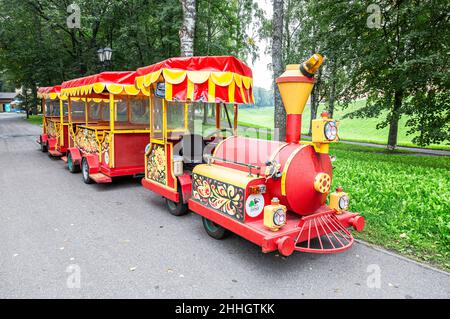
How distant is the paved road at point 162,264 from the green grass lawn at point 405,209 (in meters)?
0.36

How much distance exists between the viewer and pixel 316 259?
4.08 meters

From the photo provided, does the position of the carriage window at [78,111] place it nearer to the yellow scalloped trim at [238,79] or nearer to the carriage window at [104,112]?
the carriage window at [104,112]

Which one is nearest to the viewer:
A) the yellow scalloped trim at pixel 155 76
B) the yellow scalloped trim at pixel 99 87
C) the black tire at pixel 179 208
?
the yellow scalloped trim at pixel 155 76

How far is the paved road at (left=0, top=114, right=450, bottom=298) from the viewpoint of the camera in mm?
3322

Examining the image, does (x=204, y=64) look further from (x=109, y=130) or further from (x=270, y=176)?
(x=109, y=130)

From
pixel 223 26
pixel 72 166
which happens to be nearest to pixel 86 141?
pixel 72 166

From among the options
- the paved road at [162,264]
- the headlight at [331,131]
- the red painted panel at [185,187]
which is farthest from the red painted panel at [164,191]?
the headlight at [331,131]

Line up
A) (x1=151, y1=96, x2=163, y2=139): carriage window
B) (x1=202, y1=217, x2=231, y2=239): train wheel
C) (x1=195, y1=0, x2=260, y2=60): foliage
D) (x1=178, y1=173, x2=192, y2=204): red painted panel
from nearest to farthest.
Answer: (x1=202, y1=217, x2=231, y2=239): train wheel < (x1=178, y1=173, x2=192, y2=204): red painted panel < (x1=151, y1=96, x2=163, y2=139): carriage window < (x1=195, y1=0, x2=260, y2=60): foliage

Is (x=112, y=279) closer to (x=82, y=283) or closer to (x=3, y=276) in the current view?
(x=82, y=283)

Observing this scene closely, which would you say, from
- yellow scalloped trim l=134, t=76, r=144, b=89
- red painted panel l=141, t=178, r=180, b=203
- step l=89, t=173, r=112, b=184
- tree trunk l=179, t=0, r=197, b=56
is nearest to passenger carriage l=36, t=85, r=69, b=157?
step l=89, t=173, r=112, b=184

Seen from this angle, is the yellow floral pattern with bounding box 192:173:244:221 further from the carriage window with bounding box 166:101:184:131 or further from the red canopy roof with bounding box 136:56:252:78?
the red canopy roof with bounding box 136:56:252:78

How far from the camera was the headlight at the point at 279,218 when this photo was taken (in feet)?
11.5

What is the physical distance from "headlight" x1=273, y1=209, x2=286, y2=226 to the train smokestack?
3.32ft

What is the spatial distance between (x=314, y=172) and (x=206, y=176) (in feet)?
4.89
